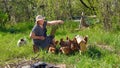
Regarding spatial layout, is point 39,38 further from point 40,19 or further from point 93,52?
point 93,52

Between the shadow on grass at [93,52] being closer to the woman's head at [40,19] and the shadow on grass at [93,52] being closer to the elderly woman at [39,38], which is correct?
the elderly woman at [39,38]

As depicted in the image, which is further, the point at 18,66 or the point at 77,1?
the point at 77,1

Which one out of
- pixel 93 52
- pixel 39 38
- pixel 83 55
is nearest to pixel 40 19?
pixel 39 38

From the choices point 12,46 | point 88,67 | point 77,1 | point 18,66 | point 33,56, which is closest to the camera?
point 88,67

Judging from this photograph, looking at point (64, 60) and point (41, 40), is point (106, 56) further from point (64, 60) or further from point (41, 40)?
point (41, 40)

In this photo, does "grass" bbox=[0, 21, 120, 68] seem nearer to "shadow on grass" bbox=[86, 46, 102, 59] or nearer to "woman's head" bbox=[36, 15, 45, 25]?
"shadow on grass" bbox=[86, 46, 102, 59]

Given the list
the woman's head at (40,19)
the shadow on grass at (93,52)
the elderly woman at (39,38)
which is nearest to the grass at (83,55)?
the shadow on grass at (93,52)

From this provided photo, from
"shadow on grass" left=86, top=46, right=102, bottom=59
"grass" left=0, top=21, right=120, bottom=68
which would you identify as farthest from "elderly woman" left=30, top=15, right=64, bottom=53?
"shadow on grass" left=86, top=46, right=102, bottom=59

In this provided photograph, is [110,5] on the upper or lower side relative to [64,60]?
upper

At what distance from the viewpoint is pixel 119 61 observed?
727 cm

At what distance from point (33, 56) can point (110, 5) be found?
416 centimetres

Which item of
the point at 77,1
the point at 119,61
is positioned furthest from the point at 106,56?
the point at 77,1

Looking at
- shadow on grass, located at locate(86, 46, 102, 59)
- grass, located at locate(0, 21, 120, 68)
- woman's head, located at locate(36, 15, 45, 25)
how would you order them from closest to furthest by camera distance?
grass, located at locate(0, 21, 120, 68), shadow on grass, located at locate(86, 46, 102, 59), woman's head, located at locate(36, 15, 45, 25)

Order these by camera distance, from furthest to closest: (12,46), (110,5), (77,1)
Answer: (77,1), (110,5), (12,46)
